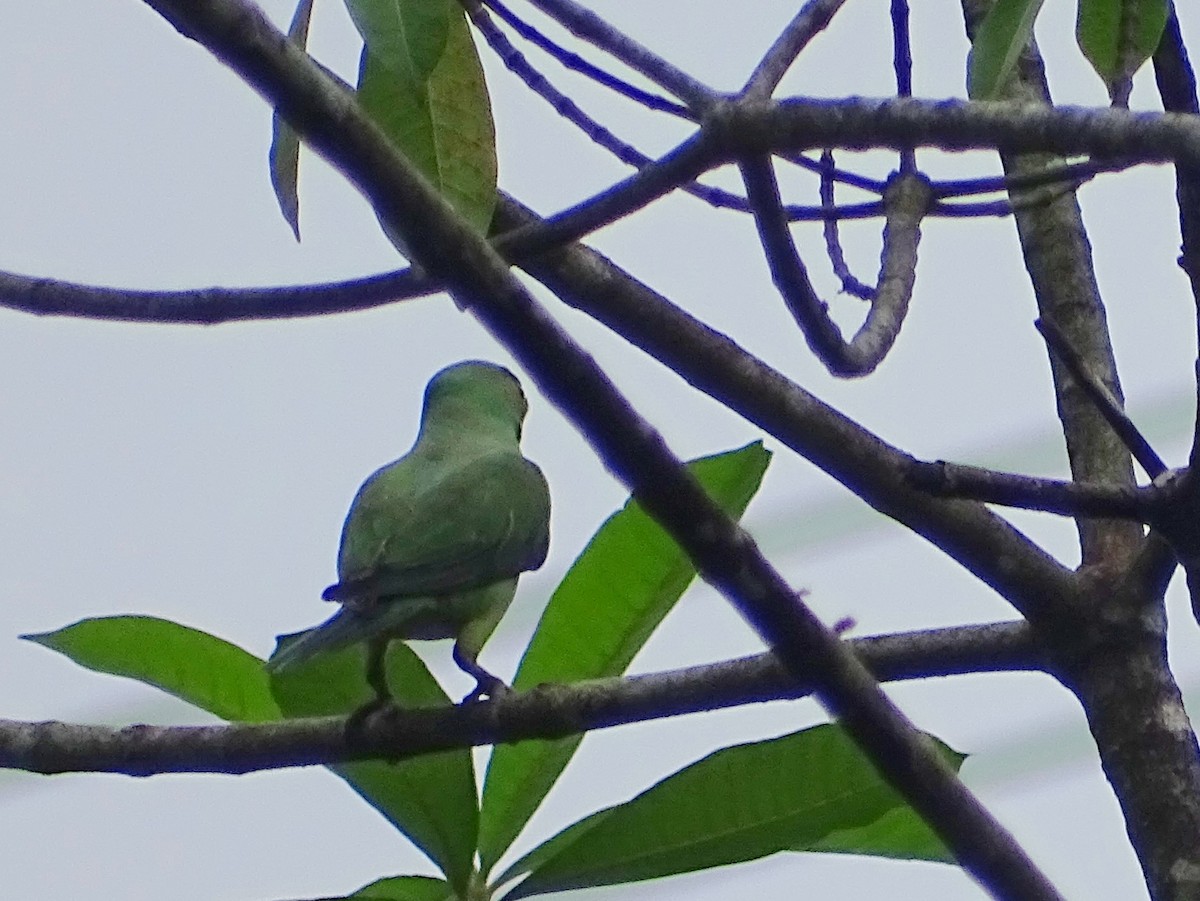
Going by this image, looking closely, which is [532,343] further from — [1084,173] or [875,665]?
[1084,173]

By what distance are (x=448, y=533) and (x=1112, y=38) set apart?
3.72 ft

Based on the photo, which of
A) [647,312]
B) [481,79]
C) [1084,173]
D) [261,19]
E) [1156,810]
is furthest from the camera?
[1084,173]

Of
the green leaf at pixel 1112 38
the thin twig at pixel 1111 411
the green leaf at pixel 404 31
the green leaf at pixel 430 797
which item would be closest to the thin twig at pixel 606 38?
the green leaf at pixel 404 31

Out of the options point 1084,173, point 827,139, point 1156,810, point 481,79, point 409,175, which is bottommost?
point 1156,810

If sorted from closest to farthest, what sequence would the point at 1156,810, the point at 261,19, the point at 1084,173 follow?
A: the point at 261,19 < the point at 1156,810 < the point at 1084,173

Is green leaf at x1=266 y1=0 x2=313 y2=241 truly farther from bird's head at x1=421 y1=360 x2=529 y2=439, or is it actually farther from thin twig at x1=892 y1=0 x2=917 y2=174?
bird's head at x1=421 y1=360 x2=529 y2=439

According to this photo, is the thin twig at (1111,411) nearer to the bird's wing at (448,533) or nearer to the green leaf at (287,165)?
the green leaf at (287,165)

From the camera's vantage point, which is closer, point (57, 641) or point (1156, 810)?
point (1156, 810)

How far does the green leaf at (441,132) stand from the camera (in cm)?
162

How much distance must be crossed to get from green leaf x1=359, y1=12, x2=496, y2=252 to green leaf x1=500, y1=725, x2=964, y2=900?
61 centimetres

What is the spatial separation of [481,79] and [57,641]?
80 centimetres

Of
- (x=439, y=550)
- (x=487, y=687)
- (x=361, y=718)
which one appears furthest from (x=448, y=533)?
(x=361, y=718)

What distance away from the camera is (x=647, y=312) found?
164 centimetres

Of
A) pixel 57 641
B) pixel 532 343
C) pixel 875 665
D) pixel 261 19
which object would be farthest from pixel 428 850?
pixel 261 19
